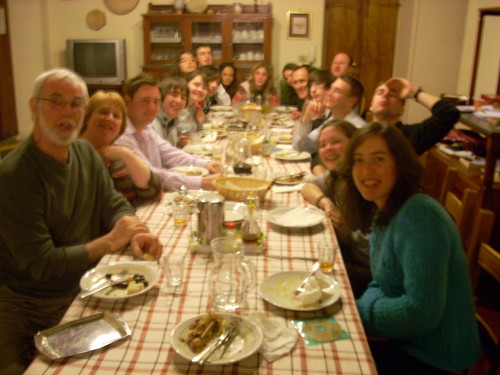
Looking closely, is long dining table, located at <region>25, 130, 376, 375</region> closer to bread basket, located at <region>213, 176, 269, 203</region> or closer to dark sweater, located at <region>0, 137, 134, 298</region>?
dark sweater, located at <region>0, 137, 134, 298</region>

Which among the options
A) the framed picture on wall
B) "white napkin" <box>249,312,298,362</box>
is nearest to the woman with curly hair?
the framed picture on wall

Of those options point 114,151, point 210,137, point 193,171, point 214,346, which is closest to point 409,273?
point 214,346

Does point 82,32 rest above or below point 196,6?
below

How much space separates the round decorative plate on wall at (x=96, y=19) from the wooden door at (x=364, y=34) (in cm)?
329

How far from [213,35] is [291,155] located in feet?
14.4

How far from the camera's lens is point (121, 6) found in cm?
720

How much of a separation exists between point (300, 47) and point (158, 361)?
6.57 m

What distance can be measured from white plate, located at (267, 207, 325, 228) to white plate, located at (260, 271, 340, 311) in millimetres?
449

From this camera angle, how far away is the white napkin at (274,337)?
1158mm

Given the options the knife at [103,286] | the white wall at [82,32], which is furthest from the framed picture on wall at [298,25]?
the knife at [103,286]

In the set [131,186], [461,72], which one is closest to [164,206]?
[131,186]

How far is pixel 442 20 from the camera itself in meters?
6.98

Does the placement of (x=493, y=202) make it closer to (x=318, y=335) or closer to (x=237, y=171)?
(x=237, y=171)

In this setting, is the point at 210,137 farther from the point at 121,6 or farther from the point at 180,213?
the point at 121,6
